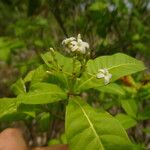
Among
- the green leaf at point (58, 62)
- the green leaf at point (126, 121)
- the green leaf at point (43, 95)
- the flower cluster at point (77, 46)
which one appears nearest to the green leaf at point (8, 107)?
the green leaf at point (43, 95)

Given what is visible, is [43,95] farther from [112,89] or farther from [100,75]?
[112,89]

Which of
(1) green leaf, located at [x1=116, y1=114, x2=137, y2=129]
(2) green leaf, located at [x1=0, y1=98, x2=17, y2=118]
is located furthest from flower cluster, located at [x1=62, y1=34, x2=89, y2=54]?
(1) green leaf, located at [x1=116, y1=114, x2=137, y2=129]

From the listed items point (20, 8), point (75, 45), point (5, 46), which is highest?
point (20, 8)

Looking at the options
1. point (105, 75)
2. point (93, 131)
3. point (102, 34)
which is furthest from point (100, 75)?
point (102, 34)

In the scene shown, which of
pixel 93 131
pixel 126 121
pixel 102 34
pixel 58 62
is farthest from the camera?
pixel 102 34

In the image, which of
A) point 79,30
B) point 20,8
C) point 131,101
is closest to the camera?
point 131,101

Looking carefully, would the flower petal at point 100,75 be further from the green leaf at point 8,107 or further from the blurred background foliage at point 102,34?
the green leaf at point 8,107

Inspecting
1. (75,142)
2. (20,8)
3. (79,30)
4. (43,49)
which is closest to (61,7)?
(79,30)

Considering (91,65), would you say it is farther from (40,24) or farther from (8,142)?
(40,24)
